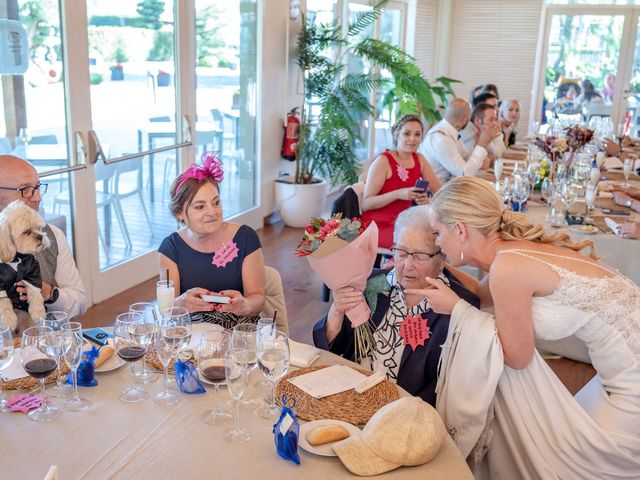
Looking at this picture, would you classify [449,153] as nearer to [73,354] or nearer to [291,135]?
[291,135]

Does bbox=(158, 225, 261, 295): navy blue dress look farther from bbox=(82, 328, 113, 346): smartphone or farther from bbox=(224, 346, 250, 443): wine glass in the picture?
bbox=(224, 346, 250, 443): wine glass

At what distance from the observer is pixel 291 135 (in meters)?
7.05

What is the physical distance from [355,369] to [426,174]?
2772 mm

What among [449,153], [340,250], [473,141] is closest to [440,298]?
[340,250]

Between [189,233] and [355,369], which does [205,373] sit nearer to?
[355,369]

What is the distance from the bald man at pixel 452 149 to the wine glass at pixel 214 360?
381 centimetres

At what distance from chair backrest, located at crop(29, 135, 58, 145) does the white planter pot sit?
2.98 metres

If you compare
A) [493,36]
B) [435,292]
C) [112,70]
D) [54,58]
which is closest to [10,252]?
[435,292]

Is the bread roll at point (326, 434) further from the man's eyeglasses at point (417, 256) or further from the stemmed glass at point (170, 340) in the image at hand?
the man's eyeglasses at point (417, 256)

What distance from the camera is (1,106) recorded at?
12.9 ft

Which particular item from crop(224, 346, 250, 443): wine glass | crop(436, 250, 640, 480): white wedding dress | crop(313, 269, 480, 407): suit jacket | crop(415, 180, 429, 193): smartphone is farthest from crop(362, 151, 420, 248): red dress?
crop(224, 346, 250, 443): wine glass

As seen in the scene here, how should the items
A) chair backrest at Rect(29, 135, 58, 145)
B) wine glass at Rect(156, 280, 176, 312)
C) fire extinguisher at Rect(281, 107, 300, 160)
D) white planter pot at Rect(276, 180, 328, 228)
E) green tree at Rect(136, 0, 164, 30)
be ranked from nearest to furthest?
wine glass at Rect(156, 280, 176, 312) → chair backrest at Rect(29, 135, 58, 145) → green tree at Rect(136, 0, 164, 30) → white planter pot at Rect(276, 180, 328, 228) → fire extinguisher at Rect(281, 107, 300, 160)

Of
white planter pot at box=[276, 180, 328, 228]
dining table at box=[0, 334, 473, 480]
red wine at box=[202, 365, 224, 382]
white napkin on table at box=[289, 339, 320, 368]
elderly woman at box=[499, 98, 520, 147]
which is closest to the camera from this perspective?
dining table at box=[0, 334, 473, 480]

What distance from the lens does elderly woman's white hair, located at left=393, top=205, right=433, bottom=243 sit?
247cm
